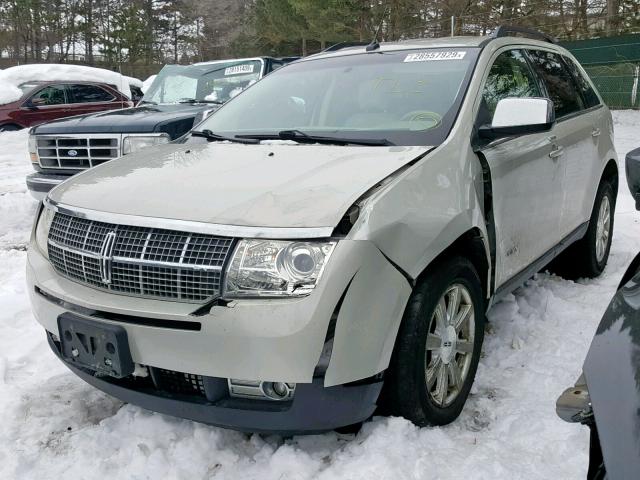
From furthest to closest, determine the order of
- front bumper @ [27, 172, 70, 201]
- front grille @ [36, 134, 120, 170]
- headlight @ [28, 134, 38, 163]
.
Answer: headlight @ [28, 134, 38, 163]
front bumper @ [27, 172, 70, 201]
front grille @ [36, 134, 120, 170]

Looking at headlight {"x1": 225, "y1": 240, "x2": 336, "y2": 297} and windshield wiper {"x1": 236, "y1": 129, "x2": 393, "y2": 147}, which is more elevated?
windshield wiper {"x1": 236, "y1": 129, "x2": 393, "y2": 147}

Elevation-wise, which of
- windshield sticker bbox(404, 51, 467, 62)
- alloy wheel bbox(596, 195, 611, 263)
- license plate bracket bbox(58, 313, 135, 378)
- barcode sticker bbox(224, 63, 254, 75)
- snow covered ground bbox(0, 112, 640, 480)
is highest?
barcode sticker bbox(224, 63, 254, 75)

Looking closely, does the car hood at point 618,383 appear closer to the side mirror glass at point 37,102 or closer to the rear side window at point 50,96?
the rear side window at point 50,96

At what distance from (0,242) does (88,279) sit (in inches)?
173

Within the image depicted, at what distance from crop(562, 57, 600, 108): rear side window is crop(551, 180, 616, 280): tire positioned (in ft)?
2.09

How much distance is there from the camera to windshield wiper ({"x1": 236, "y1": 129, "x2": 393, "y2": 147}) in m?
2.93

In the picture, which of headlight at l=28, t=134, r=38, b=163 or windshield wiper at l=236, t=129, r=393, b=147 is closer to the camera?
windshield wiper at l=236, t=129, r=393, b=147

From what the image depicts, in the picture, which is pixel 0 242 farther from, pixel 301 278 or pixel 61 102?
pixel 61 102

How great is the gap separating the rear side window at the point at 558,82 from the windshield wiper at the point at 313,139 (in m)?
1.69

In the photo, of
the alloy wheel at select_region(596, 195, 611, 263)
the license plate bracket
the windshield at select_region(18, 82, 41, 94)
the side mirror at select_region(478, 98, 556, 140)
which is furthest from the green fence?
the license plate bracket

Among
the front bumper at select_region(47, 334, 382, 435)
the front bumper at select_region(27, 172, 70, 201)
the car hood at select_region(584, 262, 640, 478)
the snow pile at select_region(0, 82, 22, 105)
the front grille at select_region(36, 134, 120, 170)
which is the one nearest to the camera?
the car hood at select_region(584, 262, 640, 478)

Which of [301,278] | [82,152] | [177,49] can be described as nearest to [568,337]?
[301,278]

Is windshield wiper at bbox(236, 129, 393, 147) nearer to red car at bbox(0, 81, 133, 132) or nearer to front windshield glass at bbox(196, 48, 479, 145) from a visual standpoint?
front windshield glass at bbox(196, 48, 479, 145)

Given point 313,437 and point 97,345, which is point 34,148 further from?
point 313,437
